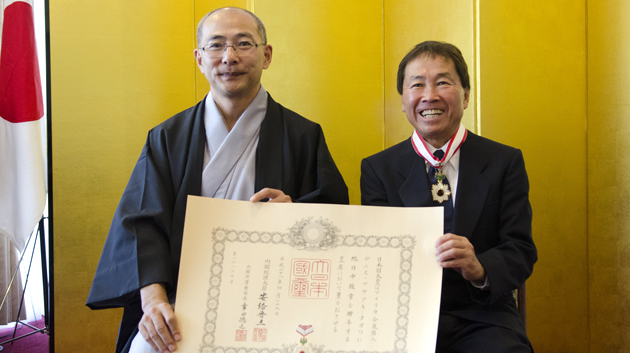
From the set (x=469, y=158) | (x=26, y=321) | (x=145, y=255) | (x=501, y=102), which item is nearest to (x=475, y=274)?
(x=469, y=158)

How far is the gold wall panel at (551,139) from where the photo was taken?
2.26 metres

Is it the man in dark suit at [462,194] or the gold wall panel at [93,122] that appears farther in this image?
the gold wall panel at [93,122]

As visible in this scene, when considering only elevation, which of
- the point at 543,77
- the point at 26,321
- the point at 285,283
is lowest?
the point at 26,321

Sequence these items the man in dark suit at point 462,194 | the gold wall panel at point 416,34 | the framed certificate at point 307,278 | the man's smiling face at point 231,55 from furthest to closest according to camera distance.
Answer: the gold wall panel at point 416,34
the man's smiling face at point 231,55
the man in dark suit at point 462,194
the framed certificate at point 307,278

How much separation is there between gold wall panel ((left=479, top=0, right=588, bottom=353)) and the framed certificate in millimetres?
1308

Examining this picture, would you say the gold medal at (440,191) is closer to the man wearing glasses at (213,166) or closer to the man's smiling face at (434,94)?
the man's smiling face at (434,94)

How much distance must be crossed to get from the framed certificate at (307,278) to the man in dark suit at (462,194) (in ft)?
0.49

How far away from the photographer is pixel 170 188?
4.75 ft

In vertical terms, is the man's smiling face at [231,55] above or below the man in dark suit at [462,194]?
above

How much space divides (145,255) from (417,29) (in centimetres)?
180

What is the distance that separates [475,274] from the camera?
1189 millimetres

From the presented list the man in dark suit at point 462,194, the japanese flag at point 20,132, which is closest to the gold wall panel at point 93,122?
the japanese flag at point 20,132

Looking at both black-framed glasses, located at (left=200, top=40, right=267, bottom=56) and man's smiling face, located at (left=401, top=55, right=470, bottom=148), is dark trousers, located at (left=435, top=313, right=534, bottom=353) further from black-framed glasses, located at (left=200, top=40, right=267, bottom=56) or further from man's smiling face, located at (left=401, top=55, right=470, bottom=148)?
black-framed glasses, located at (left=200, top=40, right=267, bottom=56)

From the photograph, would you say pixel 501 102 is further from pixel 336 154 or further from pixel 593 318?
pixel 593 318
